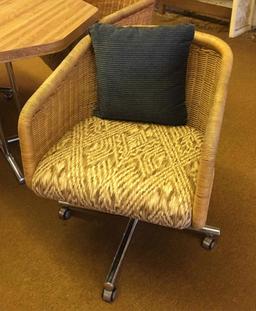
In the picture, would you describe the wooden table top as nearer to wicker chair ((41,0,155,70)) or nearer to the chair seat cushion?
wicker chair ((41,0,155,70))

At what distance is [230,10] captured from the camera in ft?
11.6

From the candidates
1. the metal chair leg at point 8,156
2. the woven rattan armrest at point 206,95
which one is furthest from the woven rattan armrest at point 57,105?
the metal chair leg at point 8,156

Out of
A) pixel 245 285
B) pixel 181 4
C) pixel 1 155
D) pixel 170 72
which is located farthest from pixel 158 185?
pixel 181 4

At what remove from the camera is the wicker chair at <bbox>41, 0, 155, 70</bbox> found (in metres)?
1.65

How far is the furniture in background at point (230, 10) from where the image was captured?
3.38m

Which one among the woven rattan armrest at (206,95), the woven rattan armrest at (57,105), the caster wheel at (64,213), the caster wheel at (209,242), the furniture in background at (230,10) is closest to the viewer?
the woven rattan armrest at (206,95)

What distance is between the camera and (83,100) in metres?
1.47

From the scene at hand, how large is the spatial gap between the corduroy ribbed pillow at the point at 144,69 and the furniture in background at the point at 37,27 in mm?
154

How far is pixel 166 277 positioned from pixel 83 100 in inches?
29.1

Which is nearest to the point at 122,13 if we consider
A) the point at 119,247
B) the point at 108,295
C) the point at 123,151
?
the point at 123,151

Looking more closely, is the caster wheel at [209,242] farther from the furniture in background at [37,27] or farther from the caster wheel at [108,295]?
the furniture in background at [37,27]

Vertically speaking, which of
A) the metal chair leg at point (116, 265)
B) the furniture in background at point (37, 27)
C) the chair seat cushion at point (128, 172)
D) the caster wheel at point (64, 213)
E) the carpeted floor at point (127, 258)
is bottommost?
the carpeted floor at point (127, 258)

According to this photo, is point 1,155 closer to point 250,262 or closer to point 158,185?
point 158,185

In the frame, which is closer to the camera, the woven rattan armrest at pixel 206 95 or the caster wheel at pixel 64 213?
the woven rattan armrest at pixel 206 95
